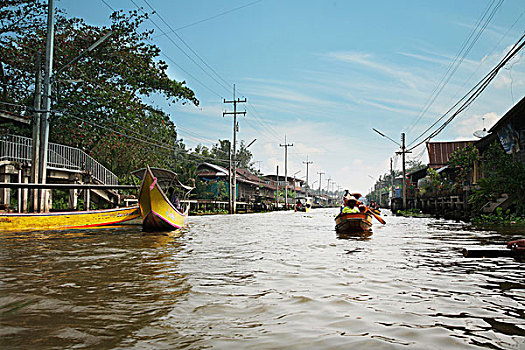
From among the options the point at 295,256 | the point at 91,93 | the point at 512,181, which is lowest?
the point at 295,256

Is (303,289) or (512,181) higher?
(512,181)

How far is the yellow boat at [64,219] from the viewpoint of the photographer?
1374cm

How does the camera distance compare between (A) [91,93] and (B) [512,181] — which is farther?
(A) [91,93]

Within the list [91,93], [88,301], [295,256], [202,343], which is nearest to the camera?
[202,343]

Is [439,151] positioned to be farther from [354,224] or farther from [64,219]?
[64,219]

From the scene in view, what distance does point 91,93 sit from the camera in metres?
24.2

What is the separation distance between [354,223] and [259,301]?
35.9ft

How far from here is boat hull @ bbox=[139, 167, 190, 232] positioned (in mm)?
14695

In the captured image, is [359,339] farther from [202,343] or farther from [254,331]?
[202,343]

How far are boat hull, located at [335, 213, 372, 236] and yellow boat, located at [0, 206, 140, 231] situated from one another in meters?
8.71

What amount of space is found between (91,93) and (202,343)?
23.5 meters

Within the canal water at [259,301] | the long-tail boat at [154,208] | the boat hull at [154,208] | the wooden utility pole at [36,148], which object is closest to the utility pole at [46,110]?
the wooden utility pole at [36,148]

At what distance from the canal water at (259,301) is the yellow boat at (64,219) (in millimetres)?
5607

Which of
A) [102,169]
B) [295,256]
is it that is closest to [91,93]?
[102,169]
